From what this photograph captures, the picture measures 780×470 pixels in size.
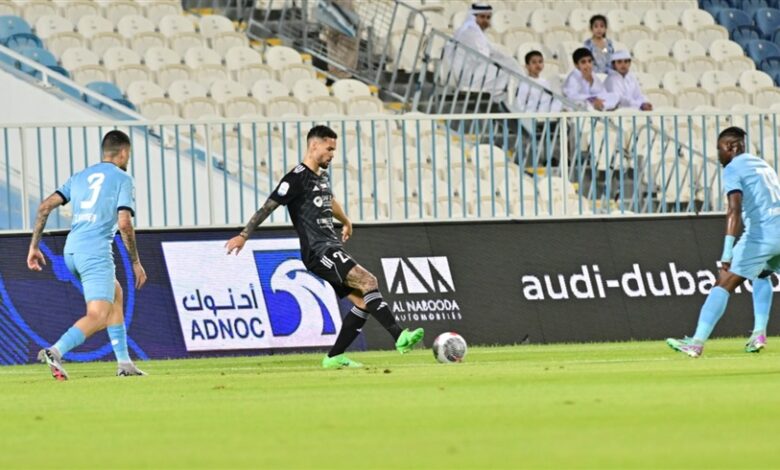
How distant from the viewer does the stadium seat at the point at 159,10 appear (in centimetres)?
2586

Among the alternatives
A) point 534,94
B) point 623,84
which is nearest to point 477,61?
point 534,94

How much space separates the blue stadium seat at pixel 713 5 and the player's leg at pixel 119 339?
1888 centimetres

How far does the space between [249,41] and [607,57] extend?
16.8 feet

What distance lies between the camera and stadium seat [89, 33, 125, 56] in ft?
80.4

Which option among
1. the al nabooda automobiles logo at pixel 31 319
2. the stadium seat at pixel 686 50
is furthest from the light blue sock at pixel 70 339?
the stadium seat at pixel 686 50

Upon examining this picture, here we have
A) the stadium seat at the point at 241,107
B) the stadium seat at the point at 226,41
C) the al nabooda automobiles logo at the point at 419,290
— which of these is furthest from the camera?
the stadium seat at the point at 226,41

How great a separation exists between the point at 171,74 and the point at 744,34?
457 inches

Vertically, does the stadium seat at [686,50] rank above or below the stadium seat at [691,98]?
above

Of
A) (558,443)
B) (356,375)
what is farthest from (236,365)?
(558,443)

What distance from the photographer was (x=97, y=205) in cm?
1492

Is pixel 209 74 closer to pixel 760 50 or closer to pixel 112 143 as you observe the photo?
pixel 112 143

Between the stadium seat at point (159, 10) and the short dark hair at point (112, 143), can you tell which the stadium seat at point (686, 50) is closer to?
the stadium seat at point (159, 10)

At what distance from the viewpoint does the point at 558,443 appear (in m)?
8.09

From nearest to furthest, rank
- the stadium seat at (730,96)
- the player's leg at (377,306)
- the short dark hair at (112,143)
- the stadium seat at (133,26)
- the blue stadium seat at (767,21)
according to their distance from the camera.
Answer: the short dark hair at (112,143), the player's leg at (377,306), the stadium seat at (133,26), the stadium seat at (730,96), the blue stadium seat at (767,21)
